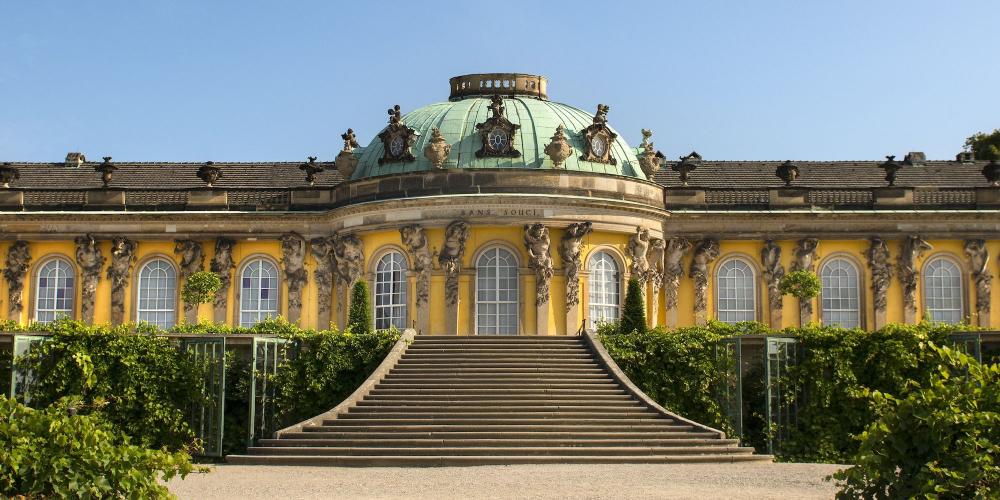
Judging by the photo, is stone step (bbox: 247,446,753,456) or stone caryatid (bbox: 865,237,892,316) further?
stone caryatid (bbox: 865,237,892,316)

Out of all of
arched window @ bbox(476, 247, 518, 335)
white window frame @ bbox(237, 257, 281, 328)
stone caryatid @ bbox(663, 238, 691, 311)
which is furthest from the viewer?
white window frame @ bbox(237, 257, 281, 328)

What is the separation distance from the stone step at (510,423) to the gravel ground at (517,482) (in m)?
2.20

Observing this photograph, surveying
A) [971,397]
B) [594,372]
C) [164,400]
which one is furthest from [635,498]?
[164,400]

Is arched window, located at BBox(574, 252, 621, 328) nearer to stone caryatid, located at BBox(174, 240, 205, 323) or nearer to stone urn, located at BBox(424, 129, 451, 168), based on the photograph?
stone urn, located at BBox(424, 129, 451, 168)

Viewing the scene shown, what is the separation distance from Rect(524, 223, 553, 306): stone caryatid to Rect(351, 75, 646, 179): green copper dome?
206cm

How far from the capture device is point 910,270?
41219 mm

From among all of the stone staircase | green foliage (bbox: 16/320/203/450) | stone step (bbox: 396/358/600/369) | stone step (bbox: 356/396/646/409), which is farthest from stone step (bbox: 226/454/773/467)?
stone step (bbox: 396/358/600/369)

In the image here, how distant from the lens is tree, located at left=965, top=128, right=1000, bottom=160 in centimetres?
5375

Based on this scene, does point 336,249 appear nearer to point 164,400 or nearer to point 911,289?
point 164,400

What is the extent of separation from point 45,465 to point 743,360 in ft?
62.9

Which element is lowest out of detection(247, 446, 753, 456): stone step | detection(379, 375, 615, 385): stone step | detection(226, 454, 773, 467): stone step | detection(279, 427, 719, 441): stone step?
detection(226, 454, 773, 467): stone step

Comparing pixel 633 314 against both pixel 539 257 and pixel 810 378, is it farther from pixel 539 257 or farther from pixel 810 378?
pixel 810 378

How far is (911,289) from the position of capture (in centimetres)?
4119

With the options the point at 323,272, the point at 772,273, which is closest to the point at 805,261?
the point at 772,273
